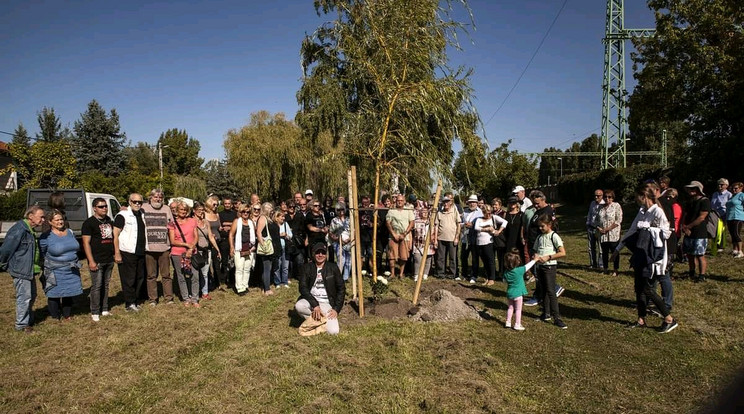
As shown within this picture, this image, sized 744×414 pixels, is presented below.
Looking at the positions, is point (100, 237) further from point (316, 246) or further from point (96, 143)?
point (96, 143)

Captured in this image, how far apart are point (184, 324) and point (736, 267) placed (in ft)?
36.0

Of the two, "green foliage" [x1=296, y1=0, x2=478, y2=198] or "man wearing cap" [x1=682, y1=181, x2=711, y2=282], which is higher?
"green foliage" [x1=296, y1=0, x2=478, y2=198]

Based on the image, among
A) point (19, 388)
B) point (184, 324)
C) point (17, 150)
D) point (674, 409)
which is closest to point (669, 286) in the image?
point (674, 409)

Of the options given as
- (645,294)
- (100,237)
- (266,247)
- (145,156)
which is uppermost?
(145,156)

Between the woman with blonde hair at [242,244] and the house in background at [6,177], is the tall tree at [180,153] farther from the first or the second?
the woman with blonde hair at [242,244]

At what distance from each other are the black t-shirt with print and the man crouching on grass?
3472 mm

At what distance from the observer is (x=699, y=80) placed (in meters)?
17.5

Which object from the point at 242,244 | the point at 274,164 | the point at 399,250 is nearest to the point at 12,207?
the point at 274,164

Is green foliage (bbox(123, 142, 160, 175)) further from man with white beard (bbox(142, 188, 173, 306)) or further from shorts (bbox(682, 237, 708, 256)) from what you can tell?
shorts (bbox(682, 237, 708, 256))

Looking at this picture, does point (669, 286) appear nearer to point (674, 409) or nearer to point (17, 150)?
point (674, 409)

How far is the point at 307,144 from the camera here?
87.7ft

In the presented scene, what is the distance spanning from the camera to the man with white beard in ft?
26.1

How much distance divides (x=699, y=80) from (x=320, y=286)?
724 inches

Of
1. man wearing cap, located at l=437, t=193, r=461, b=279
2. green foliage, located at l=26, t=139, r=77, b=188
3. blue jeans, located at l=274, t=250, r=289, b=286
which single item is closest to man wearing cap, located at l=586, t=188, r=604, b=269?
man wearing cap, located at l=437, t=193, r=461, b=279
